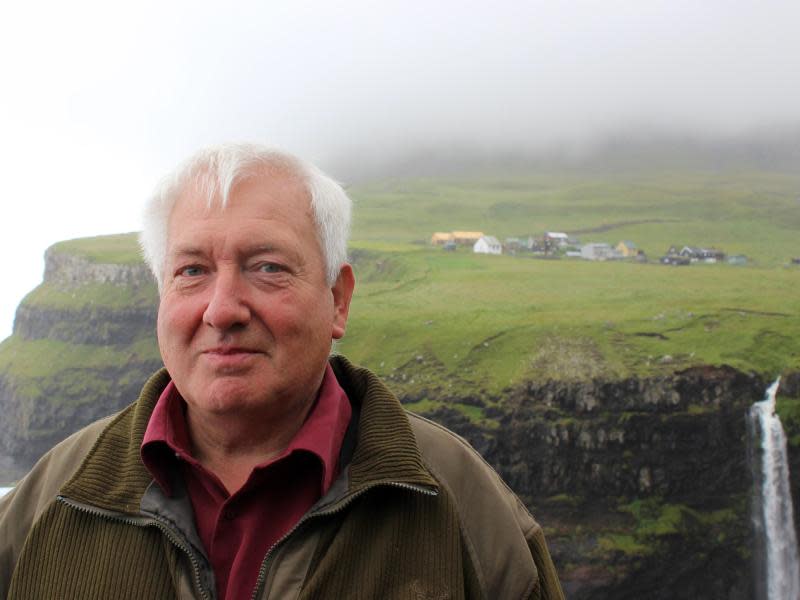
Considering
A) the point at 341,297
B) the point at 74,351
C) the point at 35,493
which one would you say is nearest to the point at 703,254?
the point at 74,351

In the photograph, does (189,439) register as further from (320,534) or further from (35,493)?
(320,534)

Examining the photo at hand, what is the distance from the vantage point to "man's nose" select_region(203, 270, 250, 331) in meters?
2.79

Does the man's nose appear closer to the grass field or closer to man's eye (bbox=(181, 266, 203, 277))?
man's eye (bbox=(181, 266, 203, 277))

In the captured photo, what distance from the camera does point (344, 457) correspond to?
299 cm

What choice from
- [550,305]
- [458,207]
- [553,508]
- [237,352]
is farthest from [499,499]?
[458,207]

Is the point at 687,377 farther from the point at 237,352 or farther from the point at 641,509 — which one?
the point at 237,352

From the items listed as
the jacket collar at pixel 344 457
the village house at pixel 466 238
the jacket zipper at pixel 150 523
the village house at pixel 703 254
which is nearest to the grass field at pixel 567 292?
the village house at pixel 703 254

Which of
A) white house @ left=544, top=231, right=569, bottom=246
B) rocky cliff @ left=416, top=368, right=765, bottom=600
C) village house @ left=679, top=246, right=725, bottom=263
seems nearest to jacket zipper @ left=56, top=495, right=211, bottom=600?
rocky cliff @ left=416, top=368, right=765, bottom=600

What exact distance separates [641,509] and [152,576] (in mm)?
31758

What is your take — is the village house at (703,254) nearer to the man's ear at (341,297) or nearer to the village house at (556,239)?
the village house at (556,239)

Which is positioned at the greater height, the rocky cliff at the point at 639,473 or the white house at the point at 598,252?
the white house at the point at 598,252

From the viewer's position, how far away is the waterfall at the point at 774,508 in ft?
99.3

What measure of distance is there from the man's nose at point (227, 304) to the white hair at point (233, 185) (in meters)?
0.27

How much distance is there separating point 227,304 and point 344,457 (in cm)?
72
